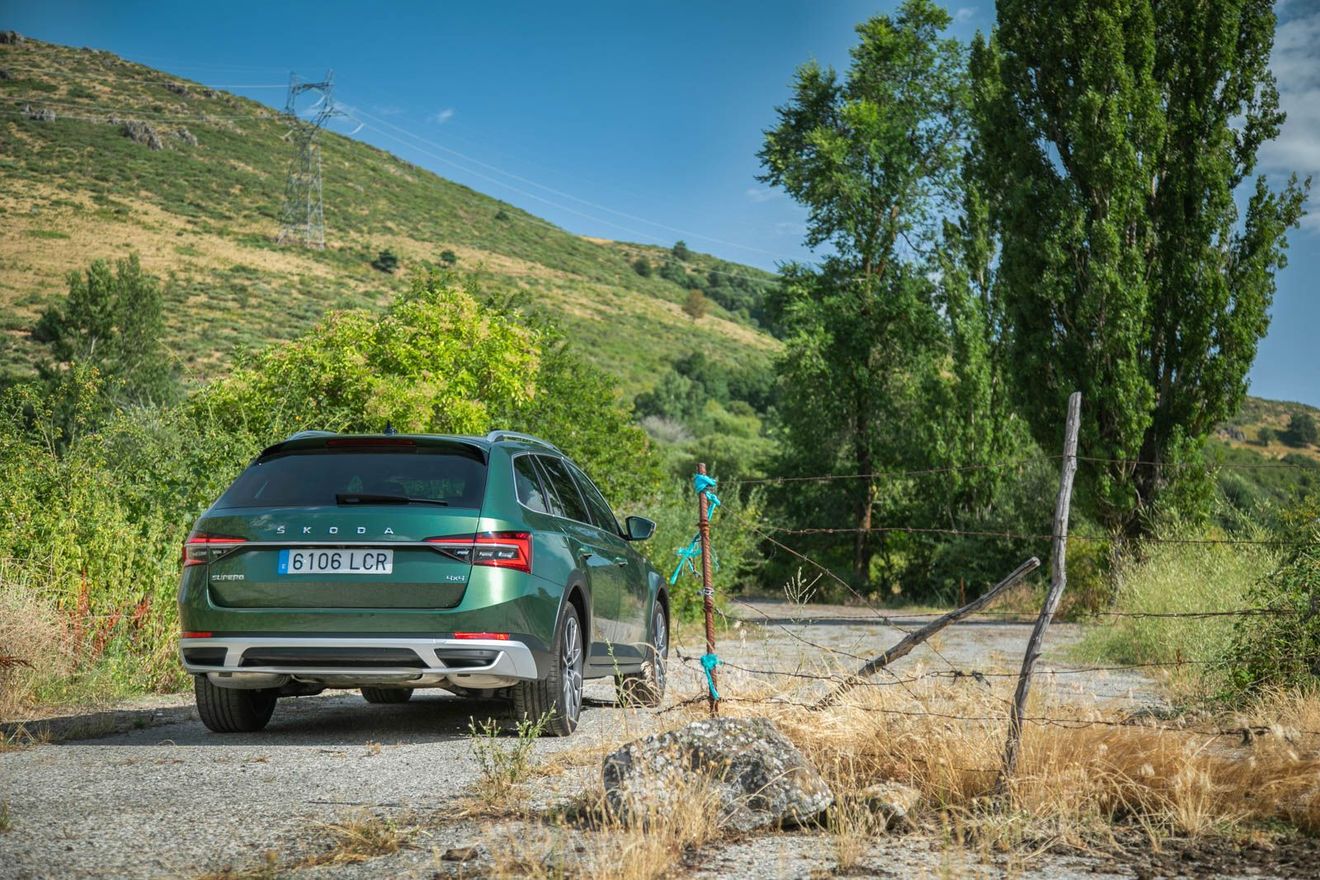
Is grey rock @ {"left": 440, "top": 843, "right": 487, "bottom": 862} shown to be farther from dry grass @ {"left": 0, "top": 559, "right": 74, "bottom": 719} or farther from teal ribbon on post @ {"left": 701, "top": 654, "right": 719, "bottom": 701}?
dry grass @ {"left": 0, "top": 559, "right": 74, "bottom": 719}

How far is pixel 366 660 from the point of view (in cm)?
671

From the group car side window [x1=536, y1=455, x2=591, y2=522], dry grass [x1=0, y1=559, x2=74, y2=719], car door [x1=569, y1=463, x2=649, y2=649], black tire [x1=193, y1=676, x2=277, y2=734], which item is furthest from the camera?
car door [x1=569, y1=463, x2=649, y2=649]

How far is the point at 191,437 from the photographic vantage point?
11.8 meters

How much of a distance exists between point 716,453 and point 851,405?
14493 mm

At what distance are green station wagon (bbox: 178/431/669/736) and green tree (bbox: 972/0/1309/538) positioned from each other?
56.7 ft

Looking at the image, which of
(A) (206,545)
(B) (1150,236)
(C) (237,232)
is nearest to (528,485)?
(A) (206,545)

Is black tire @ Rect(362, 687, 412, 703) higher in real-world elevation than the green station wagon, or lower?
lower

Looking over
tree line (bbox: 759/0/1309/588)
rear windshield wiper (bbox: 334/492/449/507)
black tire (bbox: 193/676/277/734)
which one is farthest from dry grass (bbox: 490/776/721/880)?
tree line (bbox: 759/0/1309/588)

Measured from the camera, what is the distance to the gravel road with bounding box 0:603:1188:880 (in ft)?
14.6

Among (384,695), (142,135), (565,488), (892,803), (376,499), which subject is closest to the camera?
(892,803)

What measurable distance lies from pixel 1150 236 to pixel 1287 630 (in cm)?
1640

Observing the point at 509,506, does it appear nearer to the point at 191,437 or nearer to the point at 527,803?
the point at 527,803

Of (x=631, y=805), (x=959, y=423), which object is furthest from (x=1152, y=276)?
(x=631, y=805)

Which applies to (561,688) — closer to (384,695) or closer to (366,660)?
(366,660)
